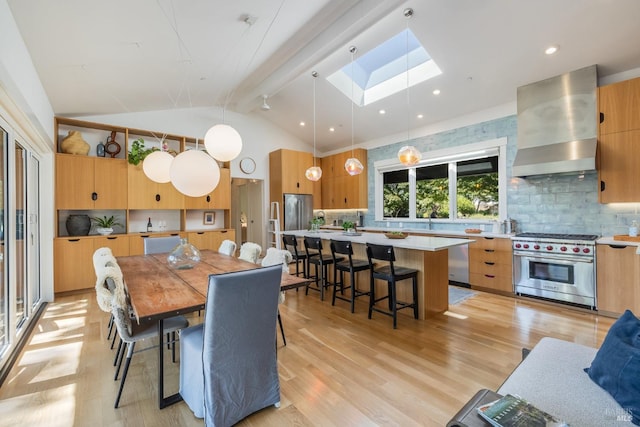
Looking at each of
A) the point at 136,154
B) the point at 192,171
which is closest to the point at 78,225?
the point at 136,154

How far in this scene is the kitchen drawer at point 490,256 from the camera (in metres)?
4.13

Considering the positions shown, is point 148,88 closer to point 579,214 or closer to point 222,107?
point 222,107

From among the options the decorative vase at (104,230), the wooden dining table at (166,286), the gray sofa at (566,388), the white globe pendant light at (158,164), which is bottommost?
the gray sofa at (566,388)

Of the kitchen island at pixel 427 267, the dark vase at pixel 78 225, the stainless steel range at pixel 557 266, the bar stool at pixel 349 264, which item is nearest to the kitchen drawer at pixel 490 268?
the stainless steel range at pixel 557 266

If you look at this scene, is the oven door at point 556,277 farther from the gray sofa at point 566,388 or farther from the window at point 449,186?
the gray sofa at point 566,388

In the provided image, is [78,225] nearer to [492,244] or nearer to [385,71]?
[385,71]

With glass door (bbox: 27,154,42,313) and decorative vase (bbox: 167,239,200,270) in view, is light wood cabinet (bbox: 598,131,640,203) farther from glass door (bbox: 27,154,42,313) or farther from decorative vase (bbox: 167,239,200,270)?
glass door (bbox: 27,154,42,313)

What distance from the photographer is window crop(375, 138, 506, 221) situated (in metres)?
4.84

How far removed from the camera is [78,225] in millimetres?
4547

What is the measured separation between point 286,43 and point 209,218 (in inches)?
153

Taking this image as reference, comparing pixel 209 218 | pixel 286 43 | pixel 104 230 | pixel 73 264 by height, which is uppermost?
pixel 286 43

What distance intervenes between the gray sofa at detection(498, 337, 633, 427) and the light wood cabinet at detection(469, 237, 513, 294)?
2805 millimetres

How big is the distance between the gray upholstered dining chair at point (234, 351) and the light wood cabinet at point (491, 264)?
12.3ft

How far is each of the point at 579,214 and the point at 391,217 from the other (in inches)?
127
